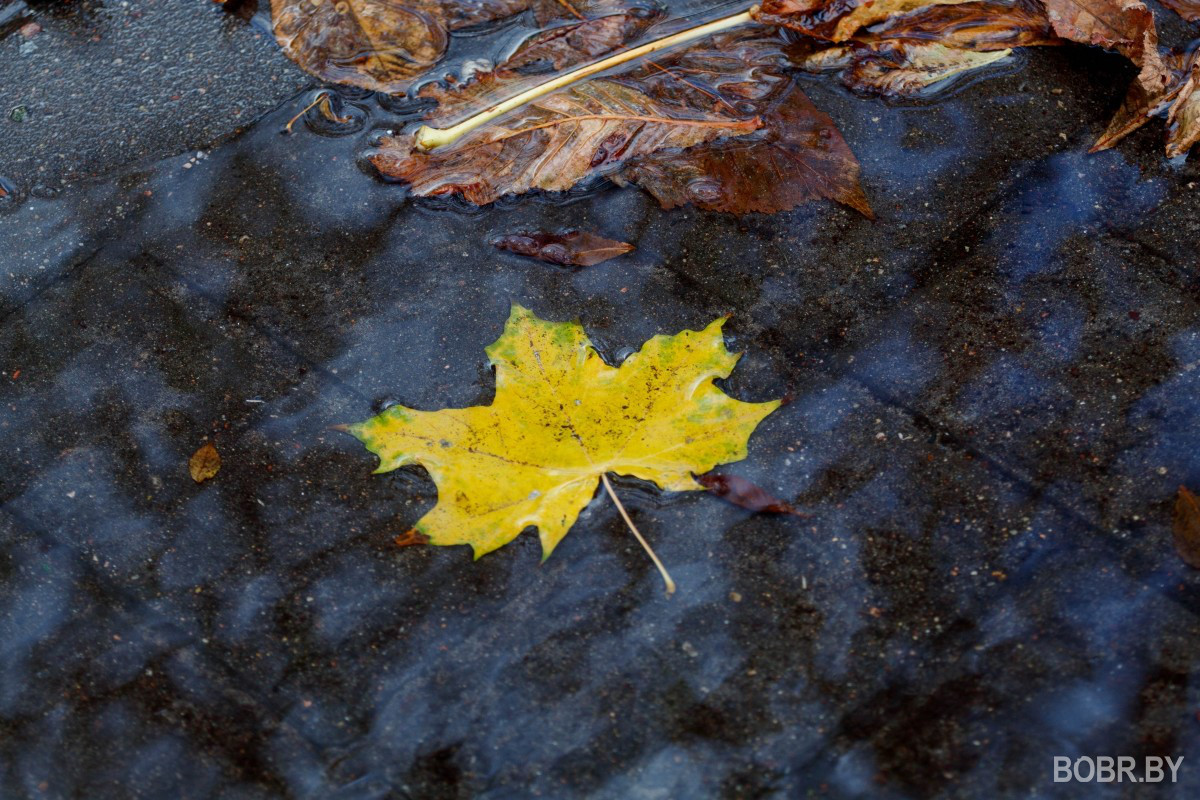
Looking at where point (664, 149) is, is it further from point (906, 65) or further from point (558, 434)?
point (558, 434)

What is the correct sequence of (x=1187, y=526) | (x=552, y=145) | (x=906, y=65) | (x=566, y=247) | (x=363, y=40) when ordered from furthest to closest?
(x=363, y=40)
(x=906, y=65)
(x=552, y=145)
(x=566, y=247)
(x=1187, y=526)

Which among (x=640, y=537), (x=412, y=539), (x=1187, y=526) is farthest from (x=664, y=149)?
(x=1187, y=526)

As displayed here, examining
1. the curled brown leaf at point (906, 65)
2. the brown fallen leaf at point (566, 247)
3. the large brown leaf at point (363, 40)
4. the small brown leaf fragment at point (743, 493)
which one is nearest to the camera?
the small brown leaf fragment at point (743, 493)

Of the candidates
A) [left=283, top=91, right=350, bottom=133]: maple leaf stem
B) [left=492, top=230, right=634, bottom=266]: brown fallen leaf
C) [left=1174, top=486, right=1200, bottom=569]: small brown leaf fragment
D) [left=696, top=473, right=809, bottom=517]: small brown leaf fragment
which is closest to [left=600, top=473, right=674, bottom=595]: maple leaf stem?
[left=696, top=473, right=809, bottom=517]: small brown leaf fragment

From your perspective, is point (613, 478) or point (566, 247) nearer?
point (613, 478)

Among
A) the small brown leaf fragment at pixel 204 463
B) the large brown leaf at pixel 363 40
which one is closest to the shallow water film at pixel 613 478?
the small brown leaf fragment at pixel 204 463

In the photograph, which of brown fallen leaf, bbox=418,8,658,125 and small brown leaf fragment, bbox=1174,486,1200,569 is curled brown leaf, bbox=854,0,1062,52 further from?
small brown leaf fragment, bbox=1174,486,1200,569

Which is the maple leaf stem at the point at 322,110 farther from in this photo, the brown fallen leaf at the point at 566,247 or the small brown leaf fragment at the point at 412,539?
the small brown leaf fragment at the point at 412,539
